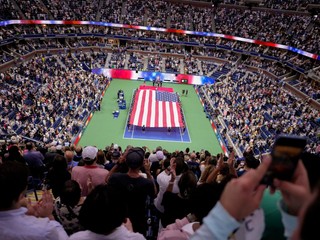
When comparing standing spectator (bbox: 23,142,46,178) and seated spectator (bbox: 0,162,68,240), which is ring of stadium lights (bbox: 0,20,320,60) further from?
seated spectator (bbox: 0,162,68,240)

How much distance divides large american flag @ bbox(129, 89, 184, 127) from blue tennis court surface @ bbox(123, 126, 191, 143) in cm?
62

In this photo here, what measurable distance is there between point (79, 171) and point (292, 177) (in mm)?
4419

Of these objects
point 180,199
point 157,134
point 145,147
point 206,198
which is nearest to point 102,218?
point 206,198

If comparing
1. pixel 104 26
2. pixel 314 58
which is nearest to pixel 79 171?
pixel 314 58

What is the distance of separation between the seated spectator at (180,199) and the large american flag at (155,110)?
19.3 meters

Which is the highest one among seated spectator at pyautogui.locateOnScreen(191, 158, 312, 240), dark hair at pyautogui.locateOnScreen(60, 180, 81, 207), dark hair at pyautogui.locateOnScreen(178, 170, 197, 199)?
dark hair at pyautogui.locateOnScreen(178, 170, 197, 199)

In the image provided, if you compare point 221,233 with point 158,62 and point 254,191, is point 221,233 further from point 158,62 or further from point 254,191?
point 158,62

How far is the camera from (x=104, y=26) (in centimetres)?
A: 4550

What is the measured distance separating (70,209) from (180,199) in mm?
1665

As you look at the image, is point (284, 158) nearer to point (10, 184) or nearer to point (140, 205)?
point (10, 184)

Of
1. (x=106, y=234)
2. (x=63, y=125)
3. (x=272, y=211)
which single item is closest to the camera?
(x=272, y=211)

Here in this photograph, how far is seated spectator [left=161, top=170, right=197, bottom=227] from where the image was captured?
4156 mm

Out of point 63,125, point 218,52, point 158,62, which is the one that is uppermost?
point 218,52

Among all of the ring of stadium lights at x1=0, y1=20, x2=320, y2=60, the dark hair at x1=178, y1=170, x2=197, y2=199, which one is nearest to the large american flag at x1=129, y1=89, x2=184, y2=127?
the ring of stadium lights at x1=0, y1=20, x2=320, y2=60
